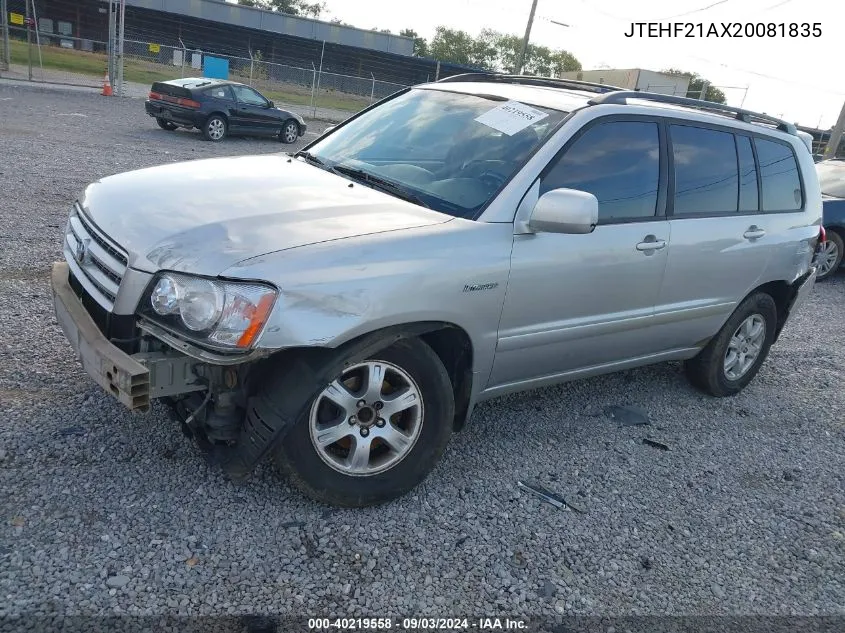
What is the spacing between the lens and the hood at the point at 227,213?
2.76 m

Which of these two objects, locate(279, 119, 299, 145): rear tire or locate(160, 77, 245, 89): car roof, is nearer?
locate(160, 77, 245, 89): car roof

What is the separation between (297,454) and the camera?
293cm

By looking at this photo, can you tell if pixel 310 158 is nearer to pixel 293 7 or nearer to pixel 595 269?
pixel 595 269

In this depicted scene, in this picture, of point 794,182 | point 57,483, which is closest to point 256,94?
point 794,182

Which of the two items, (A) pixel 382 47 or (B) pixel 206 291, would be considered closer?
(B) pixel 206 291

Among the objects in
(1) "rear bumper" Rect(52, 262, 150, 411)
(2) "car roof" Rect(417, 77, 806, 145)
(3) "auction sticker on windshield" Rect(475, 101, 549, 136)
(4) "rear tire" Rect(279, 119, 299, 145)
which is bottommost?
(4) "rear tire" Rect(279, 119, 299, 145)

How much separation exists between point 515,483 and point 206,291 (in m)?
1.85

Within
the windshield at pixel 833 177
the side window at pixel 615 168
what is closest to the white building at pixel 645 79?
the windshield at pixel 833 177

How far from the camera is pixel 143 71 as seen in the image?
29.4 meters

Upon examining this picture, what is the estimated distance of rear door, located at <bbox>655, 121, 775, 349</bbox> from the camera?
4.18m

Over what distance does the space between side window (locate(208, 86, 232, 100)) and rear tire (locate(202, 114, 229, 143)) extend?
468 mm

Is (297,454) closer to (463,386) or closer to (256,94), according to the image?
(463,386)

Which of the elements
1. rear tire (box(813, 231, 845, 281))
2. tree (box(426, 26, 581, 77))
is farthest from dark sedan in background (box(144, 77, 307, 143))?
tree (box(426, 26, 581, 77))

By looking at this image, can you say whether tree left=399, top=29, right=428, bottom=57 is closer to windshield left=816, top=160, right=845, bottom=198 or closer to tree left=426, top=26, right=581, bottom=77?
tree left=426, top=26, right=581, bottom=77
